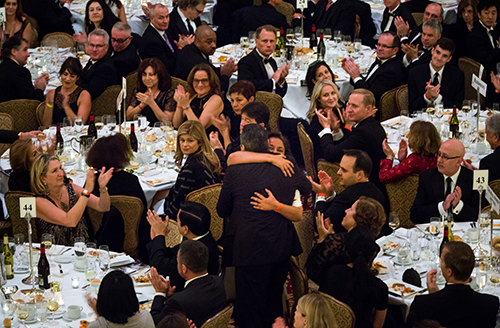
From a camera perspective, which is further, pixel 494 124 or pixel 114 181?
pixel 494 124

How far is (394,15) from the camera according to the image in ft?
35.7

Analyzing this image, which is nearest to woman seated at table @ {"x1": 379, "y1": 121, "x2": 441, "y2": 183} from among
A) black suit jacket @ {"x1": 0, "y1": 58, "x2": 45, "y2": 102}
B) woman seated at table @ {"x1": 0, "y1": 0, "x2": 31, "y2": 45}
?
black suit jacket @ {"x1": 0, "y1": 58, "x2": 45, "y2": 102}

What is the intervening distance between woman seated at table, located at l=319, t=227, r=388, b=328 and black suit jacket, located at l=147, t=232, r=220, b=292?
878 mm

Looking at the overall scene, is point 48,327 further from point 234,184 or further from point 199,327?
point 234,184

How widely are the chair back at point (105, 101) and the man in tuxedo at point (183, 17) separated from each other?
166cm

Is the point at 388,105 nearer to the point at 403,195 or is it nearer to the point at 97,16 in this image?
the point at 403,195

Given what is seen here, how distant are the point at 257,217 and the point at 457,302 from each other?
1455 millimetres

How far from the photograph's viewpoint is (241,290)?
5.61 metres

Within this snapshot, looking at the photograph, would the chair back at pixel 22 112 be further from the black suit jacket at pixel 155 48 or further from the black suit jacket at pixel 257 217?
the black suit jacket at pixel 257 217

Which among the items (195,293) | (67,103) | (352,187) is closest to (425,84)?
(352,187)

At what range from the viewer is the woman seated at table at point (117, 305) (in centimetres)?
442

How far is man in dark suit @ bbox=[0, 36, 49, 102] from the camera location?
879 centimetres

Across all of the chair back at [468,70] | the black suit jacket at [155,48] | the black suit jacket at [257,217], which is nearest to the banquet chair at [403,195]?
the black suit jacket at [257,217]

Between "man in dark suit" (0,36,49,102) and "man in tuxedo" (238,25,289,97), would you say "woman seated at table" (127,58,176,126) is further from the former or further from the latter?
"man in dark suit" (0,36,49,102)
